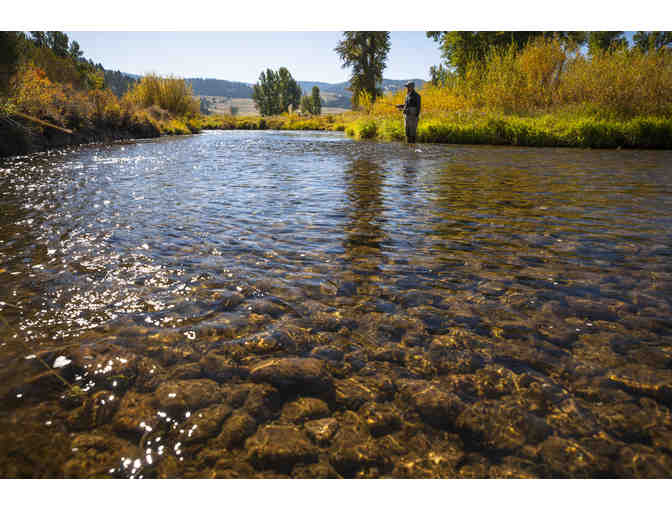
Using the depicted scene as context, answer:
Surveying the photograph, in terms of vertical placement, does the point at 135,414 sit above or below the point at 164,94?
below

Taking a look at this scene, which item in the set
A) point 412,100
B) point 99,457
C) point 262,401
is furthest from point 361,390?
point 412,100

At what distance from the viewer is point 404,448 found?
5.76 feet

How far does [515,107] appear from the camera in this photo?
19.7 metres

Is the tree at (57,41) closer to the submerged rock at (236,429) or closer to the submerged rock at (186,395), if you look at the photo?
the submerged rock at (186,395)

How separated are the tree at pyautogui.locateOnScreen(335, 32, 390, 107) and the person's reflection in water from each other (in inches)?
1784

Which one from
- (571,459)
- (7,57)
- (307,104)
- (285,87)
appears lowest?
(571,459)

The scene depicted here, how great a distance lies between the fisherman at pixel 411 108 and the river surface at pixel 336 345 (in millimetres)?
12181

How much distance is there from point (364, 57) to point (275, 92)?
198 feet

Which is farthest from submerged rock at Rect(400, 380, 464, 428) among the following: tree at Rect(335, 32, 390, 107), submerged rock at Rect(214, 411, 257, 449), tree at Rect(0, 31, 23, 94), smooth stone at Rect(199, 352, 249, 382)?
tree at Rect(335, 32, 390, 107)

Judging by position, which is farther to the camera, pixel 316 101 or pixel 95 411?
pixel 316 101

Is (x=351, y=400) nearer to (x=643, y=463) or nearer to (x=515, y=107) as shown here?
(x=643, y=463)

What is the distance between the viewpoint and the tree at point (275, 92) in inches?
3989

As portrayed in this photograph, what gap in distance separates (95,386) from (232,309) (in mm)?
1038

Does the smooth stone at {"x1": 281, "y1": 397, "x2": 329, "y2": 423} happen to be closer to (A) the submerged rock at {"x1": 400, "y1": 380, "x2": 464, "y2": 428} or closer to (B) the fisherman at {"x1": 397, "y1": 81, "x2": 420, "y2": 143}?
(A) the submerged rock at {"x1": 400, "y1": 380, "x2": 464, "y2": 428}
